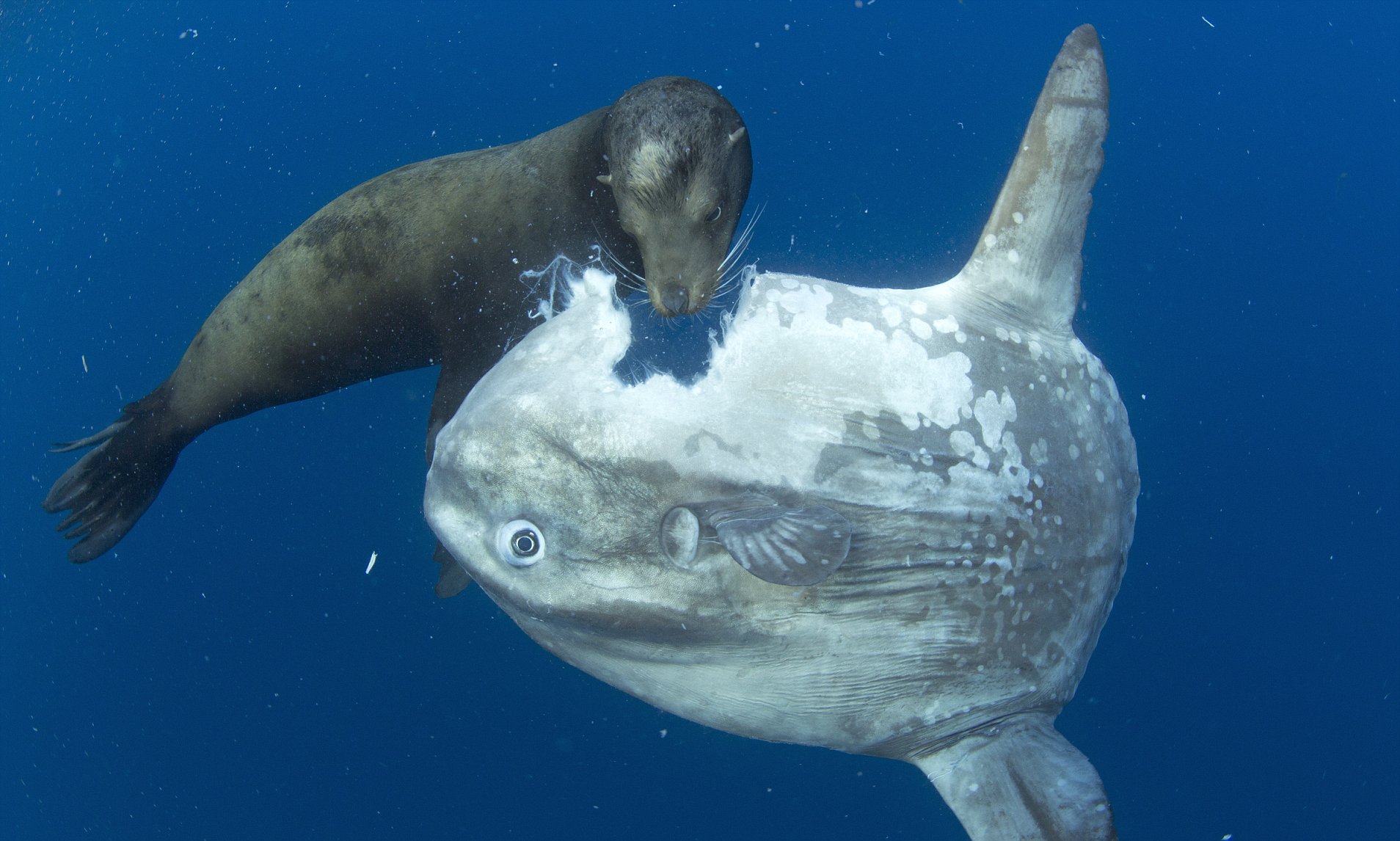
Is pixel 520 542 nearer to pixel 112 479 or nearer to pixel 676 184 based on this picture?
pixel 676 184

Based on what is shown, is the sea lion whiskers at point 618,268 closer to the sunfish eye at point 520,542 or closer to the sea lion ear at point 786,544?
the sunfish eye at point 520,542

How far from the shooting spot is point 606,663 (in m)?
2.46

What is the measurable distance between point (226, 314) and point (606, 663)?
287cm

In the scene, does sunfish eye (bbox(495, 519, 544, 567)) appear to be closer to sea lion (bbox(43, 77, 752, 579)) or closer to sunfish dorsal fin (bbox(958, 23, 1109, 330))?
sea lion (bbox(43, 77, 752, 579))

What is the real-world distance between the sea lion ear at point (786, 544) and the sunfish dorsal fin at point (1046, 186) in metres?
1.27

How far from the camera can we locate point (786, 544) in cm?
207

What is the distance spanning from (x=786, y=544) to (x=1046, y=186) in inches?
68.2

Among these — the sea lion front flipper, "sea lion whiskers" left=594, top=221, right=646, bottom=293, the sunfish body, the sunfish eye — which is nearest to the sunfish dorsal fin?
the sunfish body

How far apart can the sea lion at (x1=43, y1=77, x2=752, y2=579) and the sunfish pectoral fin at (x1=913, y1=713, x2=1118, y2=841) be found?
5.75 ft

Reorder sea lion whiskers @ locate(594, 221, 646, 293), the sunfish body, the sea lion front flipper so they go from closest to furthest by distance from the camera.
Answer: the sunfish body, sea lion whiskers @ locate(594, 221, 646, 293), the sea lion front flipper

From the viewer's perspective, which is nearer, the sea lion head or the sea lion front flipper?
the sea lion head

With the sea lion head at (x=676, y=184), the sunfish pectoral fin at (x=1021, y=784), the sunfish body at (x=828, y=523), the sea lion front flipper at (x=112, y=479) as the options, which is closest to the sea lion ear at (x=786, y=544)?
the sunfish body at (x=828, y=523)

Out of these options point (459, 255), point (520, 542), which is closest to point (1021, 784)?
point (520, 542)

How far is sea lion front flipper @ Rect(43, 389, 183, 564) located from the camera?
4383mm
